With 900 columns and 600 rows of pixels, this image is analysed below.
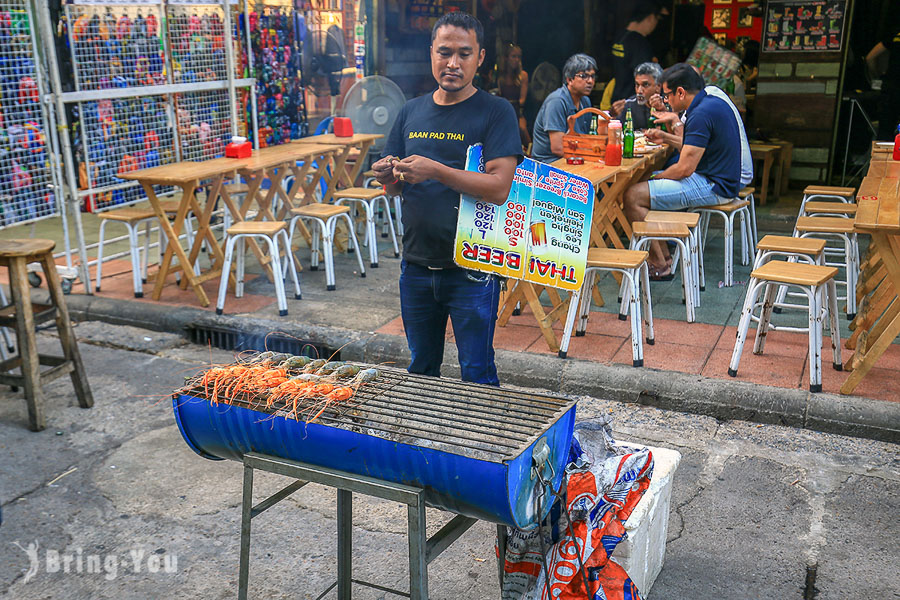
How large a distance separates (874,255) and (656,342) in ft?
6.07

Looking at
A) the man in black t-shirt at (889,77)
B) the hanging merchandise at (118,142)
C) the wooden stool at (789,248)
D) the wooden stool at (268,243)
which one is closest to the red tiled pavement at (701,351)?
the wooden stool at (789,248)

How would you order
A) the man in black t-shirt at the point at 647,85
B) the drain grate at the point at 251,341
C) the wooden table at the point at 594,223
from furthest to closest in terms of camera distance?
the man in black t-shirt at the point at 647,85 → the drain grate at the point at 251,341 → the wooden table at the point at 594,223

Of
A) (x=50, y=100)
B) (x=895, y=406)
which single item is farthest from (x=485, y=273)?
(x=50, y=100)

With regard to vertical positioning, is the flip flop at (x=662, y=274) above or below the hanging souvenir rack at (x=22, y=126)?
below

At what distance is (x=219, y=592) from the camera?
3275 mm

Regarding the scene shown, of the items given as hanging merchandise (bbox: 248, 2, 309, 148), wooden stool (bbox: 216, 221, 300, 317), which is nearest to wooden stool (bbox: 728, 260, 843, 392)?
wooden stool (bbox: 216, 221, 300, 317)

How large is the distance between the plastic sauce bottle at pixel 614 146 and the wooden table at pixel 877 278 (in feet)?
5.79

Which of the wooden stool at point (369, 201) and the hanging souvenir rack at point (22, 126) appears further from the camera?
the wooden stool at point (369, 201)

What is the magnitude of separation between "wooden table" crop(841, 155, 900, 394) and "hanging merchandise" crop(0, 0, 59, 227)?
6.07m

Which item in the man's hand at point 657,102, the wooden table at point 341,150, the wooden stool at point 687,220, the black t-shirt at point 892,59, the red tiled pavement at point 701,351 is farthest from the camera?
the black t-shirt at point 892,59

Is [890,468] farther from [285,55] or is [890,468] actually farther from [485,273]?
[285,55]

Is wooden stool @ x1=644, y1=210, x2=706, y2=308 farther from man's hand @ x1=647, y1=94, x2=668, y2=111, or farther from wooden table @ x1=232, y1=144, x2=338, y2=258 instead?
wooden table @ x1=232, y1=144, x2=338, y2=258

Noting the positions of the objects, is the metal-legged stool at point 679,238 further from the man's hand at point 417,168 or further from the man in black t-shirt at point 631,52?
the man in black t-shirt at point 631,52

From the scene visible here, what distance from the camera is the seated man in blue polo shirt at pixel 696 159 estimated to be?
657 cm
